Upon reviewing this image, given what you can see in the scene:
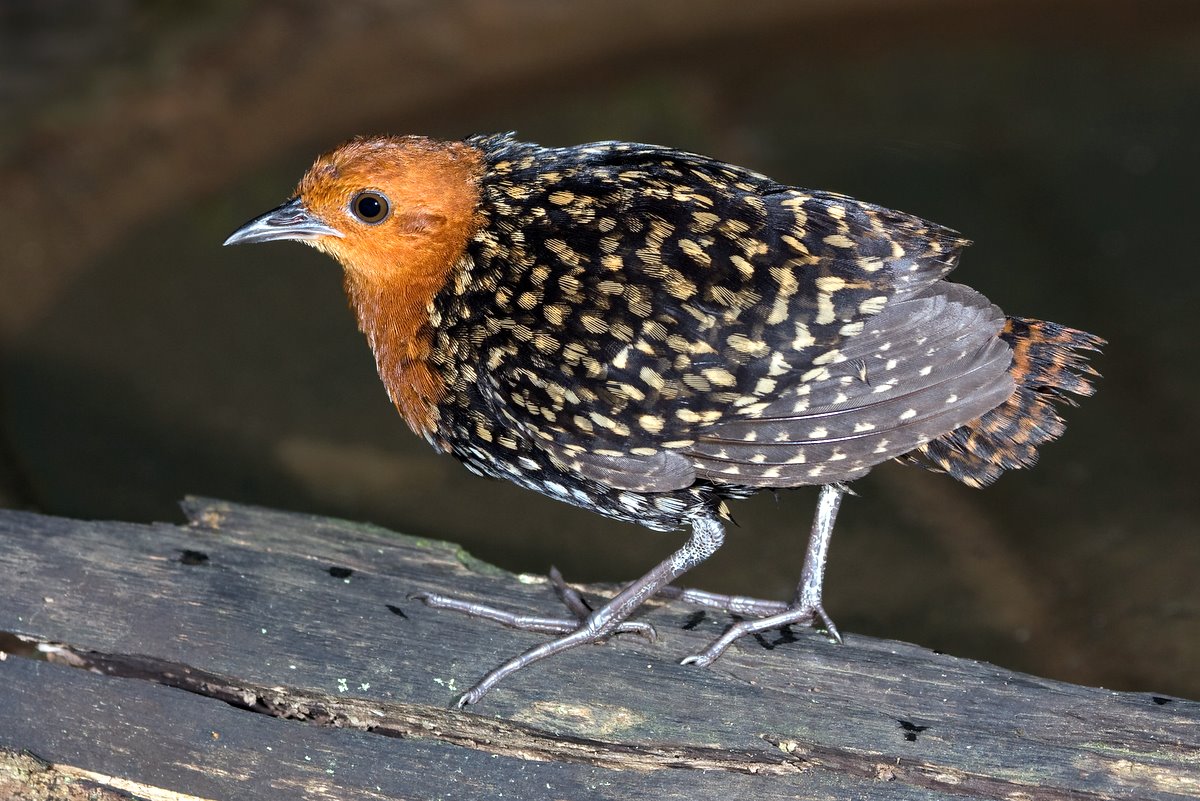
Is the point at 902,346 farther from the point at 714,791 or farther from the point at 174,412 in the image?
the point at 174,412

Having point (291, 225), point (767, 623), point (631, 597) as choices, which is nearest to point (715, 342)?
point (631, 597)

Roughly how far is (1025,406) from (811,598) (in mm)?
764

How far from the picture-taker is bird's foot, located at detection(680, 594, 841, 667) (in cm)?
336

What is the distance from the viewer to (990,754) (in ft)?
9.95

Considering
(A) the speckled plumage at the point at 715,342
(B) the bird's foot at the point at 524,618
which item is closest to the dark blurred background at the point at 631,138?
(B) the bird's foot at the point at 524,618

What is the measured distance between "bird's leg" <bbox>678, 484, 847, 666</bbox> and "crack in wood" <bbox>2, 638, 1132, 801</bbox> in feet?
1.35

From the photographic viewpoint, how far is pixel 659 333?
2.98m

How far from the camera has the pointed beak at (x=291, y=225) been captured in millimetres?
3350

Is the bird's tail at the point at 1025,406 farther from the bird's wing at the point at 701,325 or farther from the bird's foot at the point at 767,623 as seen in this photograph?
the bird's foot at the point at 767,623

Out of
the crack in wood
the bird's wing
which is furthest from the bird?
the crack in wood

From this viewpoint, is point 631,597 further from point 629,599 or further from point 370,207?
point 370,207

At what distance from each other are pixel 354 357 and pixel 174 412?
2.69ft

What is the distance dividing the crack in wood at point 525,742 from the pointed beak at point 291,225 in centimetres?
110

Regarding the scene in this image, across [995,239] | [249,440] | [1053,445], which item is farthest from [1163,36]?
[249,440]
